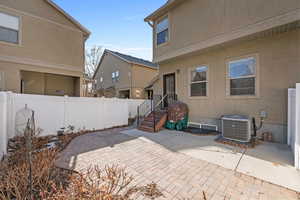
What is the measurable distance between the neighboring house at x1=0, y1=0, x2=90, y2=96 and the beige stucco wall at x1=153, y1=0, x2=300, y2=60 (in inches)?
229

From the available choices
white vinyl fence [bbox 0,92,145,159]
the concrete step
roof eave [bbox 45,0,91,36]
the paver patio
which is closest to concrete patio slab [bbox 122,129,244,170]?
the paver patio

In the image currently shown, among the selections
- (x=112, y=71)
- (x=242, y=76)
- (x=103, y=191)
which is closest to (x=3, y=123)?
(x=103, y=191)

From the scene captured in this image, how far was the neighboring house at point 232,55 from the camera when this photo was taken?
479cm

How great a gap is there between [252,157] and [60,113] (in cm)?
716

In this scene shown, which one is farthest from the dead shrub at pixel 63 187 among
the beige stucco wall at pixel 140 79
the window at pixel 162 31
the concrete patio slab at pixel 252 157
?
the beige stucco wall at pixel 140 79

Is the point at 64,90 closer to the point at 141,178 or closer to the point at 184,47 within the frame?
the point at 184,47

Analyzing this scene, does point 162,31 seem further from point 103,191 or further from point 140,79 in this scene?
point 103,191

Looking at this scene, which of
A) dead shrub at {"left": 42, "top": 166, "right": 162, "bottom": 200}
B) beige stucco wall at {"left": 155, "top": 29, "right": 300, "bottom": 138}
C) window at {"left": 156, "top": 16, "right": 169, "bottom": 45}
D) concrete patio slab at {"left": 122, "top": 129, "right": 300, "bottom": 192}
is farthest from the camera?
window at {"left": 156, "top": 16, "right": 169, "bottom": 45}

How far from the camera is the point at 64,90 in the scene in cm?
1030

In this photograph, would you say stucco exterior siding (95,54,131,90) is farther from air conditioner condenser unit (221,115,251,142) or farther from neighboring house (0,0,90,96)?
A: air conditioner condenser unit (221,115,251,142)

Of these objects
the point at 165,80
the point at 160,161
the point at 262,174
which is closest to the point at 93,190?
the point at 160,161

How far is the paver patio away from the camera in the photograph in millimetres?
2285

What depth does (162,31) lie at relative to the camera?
346 inches

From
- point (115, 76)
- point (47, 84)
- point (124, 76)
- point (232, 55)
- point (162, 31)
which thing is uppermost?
point (162, 31)
